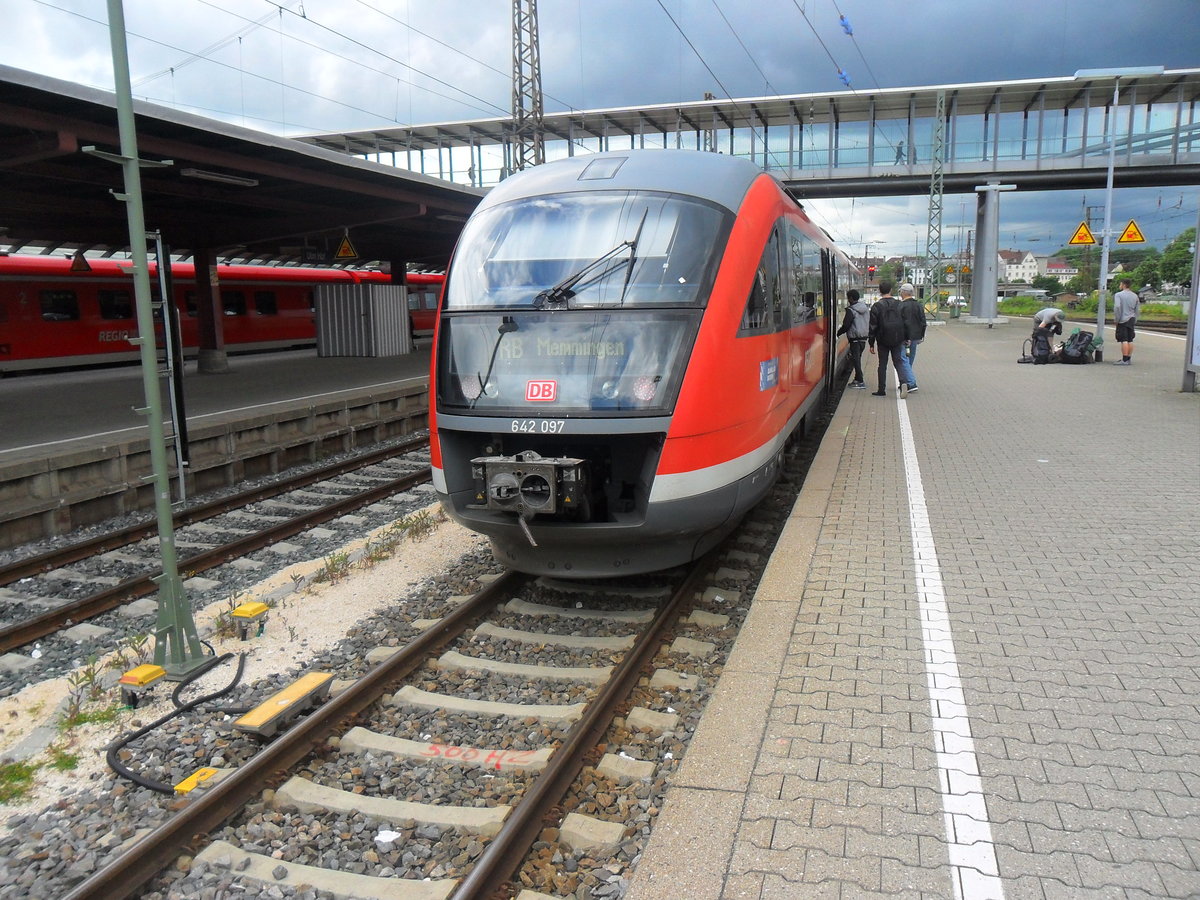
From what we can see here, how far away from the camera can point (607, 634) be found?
5.55 meters

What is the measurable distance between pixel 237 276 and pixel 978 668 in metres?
25.4

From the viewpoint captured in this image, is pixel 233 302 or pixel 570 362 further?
pixel 233 302

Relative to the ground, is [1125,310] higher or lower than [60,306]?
lower

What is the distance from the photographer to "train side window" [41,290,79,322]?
19.9 m

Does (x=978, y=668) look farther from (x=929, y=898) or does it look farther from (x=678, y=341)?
(x=678, y=341)

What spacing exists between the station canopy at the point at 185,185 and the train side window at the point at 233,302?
2.02 meters

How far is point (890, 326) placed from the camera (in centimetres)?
1342

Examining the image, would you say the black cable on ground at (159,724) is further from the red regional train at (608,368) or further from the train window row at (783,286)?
the train window row at (783,286)

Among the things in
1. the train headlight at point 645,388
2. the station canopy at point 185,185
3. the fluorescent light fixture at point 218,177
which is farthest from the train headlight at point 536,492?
the fluorescent light fixture at point 218,177

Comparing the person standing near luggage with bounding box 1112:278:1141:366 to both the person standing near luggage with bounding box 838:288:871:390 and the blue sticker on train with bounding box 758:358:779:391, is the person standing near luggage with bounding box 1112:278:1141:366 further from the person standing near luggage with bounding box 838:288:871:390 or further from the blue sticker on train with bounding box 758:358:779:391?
the blue sticker on train with bounding box 758:358:779:391

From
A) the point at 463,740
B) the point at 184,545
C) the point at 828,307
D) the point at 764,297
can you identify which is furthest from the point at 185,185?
the point at 463,740

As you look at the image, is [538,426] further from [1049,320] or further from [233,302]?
[233,302]

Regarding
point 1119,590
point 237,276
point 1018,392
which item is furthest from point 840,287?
point 237,276

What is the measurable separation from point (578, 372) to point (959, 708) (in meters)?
2.84
